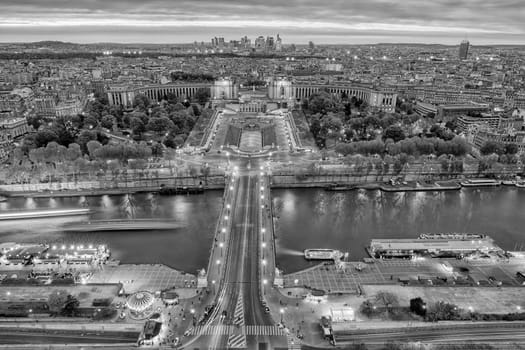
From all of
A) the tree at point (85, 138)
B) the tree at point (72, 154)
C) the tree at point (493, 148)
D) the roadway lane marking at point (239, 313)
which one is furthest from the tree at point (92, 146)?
the tree at point (493, 148)

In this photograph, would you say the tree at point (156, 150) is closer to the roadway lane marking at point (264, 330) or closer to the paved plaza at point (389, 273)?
the paved plaza at point (389, 273)

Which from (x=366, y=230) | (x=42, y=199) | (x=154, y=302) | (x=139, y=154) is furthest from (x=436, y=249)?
(x=42, y=199)

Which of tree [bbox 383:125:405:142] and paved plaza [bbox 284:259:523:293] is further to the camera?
tree [bbox 383:125:405:142]

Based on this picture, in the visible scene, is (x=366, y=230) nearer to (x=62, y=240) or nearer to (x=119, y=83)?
(x=62, y=240)

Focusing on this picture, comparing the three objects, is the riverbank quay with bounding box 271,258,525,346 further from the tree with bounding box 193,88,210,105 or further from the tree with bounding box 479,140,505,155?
the tree with bounding box 193,88,210,105

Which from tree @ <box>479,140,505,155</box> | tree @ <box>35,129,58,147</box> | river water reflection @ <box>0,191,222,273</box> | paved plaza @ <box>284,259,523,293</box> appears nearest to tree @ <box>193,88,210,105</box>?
tree @ <box>35,129,58,147</box>

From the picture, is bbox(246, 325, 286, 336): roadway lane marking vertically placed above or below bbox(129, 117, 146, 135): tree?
below

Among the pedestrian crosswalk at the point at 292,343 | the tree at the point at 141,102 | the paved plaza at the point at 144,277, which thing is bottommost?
the paved plaza at the point at 144,277
